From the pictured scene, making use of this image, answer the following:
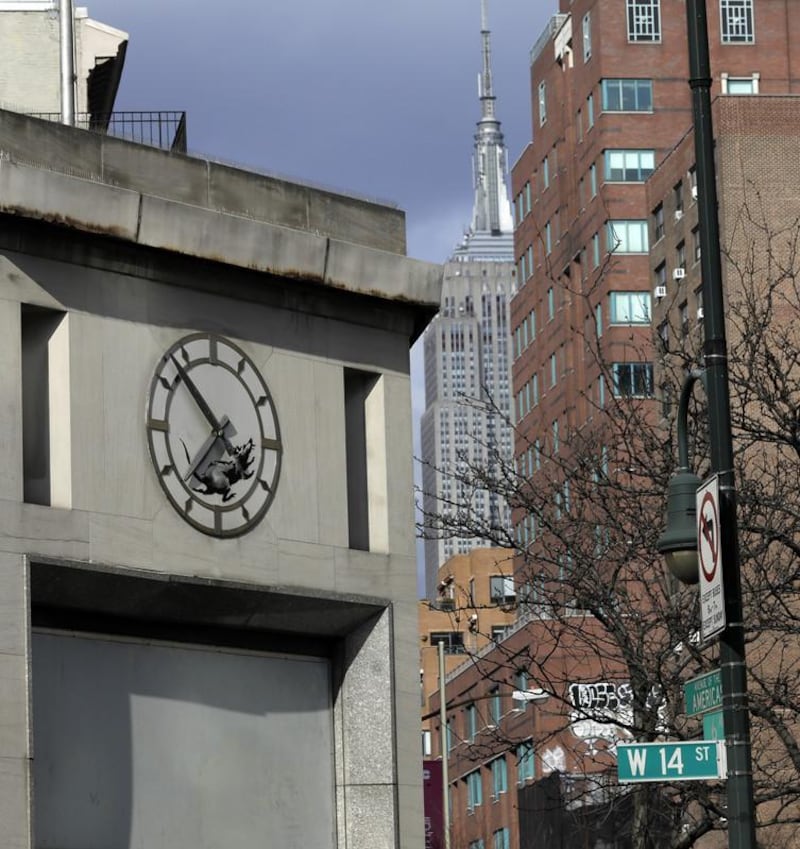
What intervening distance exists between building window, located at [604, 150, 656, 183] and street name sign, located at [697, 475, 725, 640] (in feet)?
286

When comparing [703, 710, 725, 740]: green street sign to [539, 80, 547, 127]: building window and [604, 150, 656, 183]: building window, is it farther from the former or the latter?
[539, 80, 547, 127]: building window

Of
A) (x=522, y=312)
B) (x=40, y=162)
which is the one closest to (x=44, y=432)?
(x=40, y=162)

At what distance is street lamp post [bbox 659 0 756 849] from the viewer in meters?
16.0

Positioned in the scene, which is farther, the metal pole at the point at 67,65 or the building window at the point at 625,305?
the building window at the point at 625,305

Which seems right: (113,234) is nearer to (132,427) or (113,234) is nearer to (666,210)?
(132,427)

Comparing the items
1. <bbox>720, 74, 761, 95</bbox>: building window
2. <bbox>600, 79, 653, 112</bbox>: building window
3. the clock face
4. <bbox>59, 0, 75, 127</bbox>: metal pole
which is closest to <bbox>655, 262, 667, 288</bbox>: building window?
<bbox>720, 74, 761, 95</bbox>: building window

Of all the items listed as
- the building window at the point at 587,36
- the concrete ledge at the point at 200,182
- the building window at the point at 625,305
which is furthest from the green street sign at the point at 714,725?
the building window at the point at 587,36

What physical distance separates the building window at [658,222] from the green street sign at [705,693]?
76488 millimetres

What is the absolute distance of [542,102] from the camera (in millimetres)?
114812

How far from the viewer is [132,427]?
21484 mm

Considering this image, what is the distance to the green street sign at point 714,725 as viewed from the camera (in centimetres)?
1623

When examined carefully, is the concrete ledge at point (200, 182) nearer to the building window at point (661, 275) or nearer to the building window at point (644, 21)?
the building window at point (661, 275)

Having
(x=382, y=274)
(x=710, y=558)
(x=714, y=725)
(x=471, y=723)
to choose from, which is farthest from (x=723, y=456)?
(x=471, y=723)

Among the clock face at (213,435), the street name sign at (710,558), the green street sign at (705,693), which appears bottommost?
the green street sign at (705,693)
